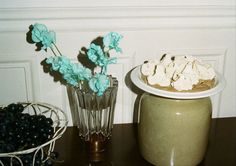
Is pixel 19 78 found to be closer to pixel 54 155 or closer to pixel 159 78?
pixel 54 155

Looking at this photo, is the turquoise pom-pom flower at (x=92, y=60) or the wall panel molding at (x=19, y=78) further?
the wall panel molding at (x=19, y=78)

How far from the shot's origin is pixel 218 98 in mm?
938

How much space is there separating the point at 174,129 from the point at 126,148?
0.54 ft

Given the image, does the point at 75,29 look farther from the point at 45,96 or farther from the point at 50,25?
the point at 45,96

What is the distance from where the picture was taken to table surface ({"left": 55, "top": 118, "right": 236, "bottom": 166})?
72cm

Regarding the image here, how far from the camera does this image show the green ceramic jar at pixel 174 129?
646 mm

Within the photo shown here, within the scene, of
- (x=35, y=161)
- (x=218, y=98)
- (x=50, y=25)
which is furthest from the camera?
(x=218, y=98)

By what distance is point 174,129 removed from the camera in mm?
651

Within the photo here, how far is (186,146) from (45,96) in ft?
1.31

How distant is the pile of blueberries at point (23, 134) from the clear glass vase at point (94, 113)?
0.29 feet

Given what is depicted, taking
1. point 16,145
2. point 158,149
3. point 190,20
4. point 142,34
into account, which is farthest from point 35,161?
point 190,20

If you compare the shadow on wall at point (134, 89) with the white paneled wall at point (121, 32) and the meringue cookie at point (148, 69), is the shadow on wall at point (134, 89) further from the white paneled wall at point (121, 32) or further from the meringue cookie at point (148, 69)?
the meringue cookie at point (148, 69)

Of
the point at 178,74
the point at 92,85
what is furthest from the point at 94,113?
the point at 178,74

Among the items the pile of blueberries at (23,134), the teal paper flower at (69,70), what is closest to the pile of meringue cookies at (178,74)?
the teal paper flower at (69,70)
